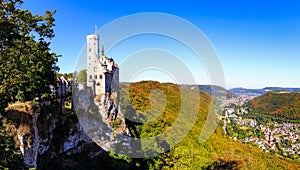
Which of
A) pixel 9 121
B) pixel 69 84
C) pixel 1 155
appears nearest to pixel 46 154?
pixel 9 121

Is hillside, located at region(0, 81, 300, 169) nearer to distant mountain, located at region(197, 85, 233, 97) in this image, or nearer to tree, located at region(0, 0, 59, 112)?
tree, located at region(0, 0, 59, 112)

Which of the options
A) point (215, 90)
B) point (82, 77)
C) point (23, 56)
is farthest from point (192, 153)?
point (215, 90)

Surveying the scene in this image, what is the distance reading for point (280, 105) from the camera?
117 meters

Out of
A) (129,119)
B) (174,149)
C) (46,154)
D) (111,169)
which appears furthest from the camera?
(129,119)

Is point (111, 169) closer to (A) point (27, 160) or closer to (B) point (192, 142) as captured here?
(A) point (27, 160)

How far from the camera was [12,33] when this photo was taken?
11.0 metres

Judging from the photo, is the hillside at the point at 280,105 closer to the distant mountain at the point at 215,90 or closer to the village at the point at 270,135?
the village at the point at 270,135

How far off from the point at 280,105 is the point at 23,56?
412ft

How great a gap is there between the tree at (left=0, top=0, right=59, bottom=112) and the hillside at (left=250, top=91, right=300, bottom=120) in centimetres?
10951

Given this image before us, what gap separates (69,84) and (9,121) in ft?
51.2

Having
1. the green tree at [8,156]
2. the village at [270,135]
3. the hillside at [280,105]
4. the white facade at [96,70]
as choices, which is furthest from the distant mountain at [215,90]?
the green tree at [8,156]

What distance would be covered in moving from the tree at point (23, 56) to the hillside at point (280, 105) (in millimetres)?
109507

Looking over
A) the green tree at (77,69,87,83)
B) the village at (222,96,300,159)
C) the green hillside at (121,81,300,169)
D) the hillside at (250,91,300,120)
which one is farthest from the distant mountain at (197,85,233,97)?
the hillside at (250,91,300,120)

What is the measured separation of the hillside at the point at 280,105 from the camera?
349ft
